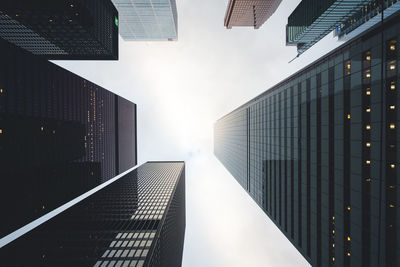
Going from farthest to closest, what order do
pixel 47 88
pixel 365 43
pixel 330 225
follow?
pixel 47 88, pixel 330 225, pixel 365 43

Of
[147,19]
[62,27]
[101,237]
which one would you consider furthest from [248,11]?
[101,237]

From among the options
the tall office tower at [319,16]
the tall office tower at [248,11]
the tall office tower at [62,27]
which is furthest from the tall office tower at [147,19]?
the tall office tower at [319,16]

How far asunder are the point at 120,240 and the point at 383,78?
67.5m

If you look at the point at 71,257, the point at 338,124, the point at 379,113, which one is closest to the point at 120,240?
the point at 71,257

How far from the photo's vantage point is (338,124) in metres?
23.0

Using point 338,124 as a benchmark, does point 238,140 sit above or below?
below

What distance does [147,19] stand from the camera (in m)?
125

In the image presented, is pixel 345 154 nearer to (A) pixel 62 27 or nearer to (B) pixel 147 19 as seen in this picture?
(A) pixel 62 27

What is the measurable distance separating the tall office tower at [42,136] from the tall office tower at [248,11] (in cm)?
11502

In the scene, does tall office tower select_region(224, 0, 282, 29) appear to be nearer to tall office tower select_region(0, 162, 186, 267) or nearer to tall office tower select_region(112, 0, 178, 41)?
tall office tower select_region(112, 0, 178, 41)

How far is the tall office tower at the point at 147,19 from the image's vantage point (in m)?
110

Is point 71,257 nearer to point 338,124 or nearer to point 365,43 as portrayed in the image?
point 338,124

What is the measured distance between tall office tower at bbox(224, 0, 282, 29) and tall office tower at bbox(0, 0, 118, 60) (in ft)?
295

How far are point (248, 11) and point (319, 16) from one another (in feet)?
203
